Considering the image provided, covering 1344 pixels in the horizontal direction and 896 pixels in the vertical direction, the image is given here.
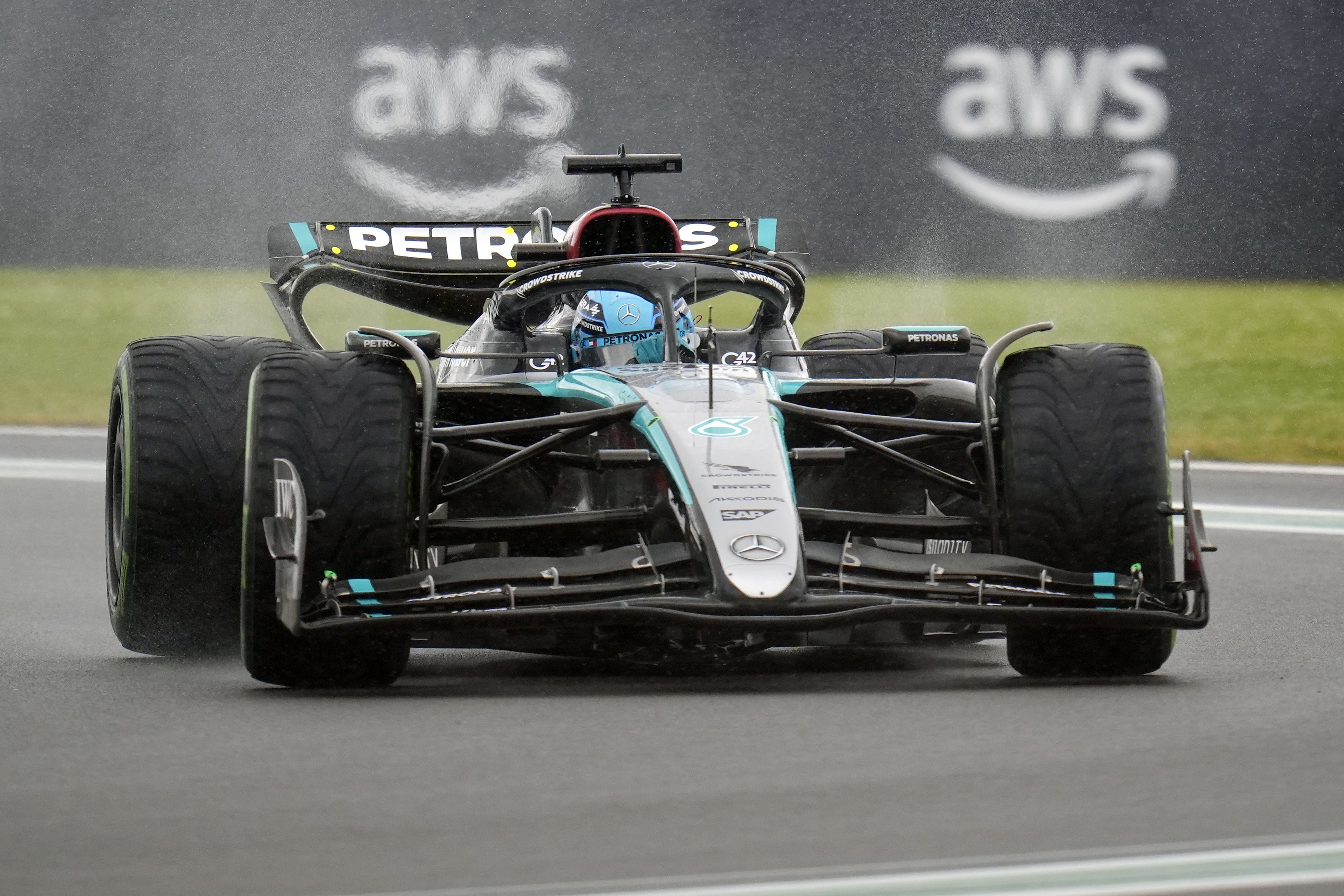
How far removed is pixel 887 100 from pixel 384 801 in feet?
50.9

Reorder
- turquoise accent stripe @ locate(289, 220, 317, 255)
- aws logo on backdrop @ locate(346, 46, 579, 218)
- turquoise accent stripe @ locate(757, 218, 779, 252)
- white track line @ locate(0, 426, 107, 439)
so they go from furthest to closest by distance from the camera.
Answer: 1. aws logo on backdrop @ locate(346, 46, 579, 218)
2. white track line @ locate(0, 426, 107, 439)
3. turquoise accent stripe @ locate(757, 218, 779, 252)
4. turquoise accent stripe @ locate(289, 220, 317, 255)

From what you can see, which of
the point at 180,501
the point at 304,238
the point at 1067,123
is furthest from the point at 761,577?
the point at 1067,123

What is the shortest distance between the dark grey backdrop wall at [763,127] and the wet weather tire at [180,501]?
11.7 metres

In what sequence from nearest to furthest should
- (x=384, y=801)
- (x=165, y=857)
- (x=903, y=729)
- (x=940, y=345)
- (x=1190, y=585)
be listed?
(x=165, y=857), (x=384, y=801), (x=903, y=729), (x=1190, y=585), (x=940, y=345)

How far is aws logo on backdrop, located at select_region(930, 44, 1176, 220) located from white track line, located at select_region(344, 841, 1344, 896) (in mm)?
15633

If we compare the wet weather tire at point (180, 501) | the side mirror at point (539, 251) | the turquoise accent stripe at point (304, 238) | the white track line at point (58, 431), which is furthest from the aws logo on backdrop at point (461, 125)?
the wet weather tire at point (180, 501)

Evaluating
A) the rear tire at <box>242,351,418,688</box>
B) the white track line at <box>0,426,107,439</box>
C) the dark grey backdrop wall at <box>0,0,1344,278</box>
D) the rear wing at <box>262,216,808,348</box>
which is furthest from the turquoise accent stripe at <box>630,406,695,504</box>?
the dark grey backdrop wall at <box>0,0,1344,278</box>

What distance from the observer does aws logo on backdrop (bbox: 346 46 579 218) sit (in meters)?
18.9

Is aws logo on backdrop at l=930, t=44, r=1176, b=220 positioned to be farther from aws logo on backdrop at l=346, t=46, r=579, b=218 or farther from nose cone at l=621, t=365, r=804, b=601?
nose cone at l=621, t=365, r=804, b=601

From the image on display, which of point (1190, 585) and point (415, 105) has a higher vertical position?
point (415, 105)

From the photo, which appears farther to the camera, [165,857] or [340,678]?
[340,678]

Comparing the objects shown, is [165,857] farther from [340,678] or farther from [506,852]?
[340,678]

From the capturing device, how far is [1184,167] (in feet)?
61.3

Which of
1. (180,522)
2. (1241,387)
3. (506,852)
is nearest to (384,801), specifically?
(506,852)
